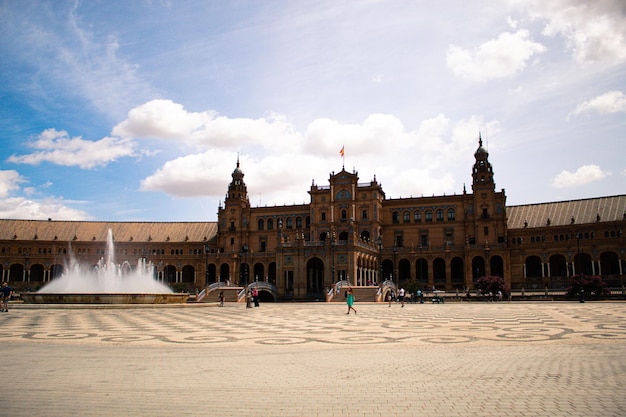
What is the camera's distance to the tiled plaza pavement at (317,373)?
9672 millimetres

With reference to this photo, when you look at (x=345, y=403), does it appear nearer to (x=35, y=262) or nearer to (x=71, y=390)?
(x=71, y=390)

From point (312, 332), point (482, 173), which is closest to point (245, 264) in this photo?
point (482, 173)

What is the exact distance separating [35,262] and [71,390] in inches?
4168

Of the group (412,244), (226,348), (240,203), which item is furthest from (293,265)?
(226,348)

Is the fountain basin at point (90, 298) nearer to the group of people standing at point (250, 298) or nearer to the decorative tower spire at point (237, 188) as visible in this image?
the group of people standing at point (250, 298)

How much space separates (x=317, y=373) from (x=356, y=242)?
6262cm

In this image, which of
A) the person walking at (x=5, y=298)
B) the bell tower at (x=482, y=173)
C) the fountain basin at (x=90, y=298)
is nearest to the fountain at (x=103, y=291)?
the fountain basin at (x=90, y=298)

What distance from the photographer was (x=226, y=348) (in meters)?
17.9

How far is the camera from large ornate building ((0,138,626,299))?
7919cm

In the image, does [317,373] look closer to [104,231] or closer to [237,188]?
[237,188]

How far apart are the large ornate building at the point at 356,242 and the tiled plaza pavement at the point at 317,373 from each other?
5252 cm

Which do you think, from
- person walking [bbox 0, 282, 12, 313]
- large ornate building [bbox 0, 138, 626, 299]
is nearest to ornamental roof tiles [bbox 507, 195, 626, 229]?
large ornate building [bbox 0, 138, 626, 299]

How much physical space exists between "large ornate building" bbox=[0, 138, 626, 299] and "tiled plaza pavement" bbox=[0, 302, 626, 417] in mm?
52517

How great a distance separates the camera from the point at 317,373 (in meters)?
12.9
